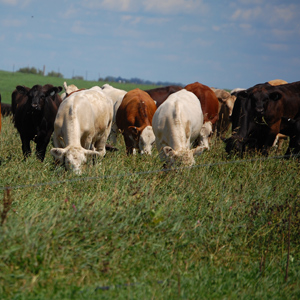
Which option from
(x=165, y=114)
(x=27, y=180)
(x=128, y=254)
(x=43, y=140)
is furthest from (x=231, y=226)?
(x=43, y=140)

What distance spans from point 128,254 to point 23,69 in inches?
4088

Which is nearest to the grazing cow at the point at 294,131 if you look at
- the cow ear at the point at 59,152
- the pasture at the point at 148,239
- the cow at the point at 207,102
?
the cow at the point at 207,102

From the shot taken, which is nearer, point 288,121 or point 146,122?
point 288,121

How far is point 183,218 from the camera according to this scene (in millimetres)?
5699

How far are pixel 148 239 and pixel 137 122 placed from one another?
257 inches

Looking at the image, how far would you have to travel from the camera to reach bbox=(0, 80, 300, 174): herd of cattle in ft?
27.8

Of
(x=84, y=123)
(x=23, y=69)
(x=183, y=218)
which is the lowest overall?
(x=183, y=218)

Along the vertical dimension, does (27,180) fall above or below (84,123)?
below

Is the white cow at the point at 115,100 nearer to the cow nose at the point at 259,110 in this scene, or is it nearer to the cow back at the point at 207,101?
the cow back at the point at 207,101

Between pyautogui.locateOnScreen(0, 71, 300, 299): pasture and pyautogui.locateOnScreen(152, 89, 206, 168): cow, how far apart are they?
690 millimetres

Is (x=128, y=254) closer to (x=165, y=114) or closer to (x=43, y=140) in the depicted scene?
(x=165, y=114)

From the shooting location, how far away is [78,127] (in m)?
8.46

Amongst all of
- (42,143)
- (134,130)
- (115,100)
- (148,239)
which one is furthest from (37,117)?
(148,239)

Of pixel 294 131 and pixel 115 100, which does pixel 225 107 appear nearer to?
pixel 115 100
